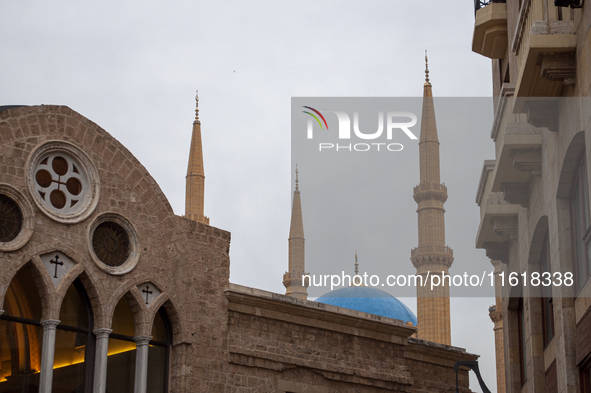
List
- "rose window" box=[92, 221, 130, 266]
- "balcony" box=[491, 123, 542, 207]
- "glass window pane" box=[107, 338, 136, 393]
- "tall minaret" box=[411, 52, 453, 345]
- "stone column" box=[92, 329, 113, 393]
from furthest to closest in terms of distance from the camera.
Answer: "tall minaret" box=[411, 52, 453, 345] < "rose window" box=[92, 221, 130, 266] < "glass window pane" box=[107, 338, 136, 393] < "stone column" box=[92, 329, 113, 393] < "balcony" box=[491, 123, 542, 207]

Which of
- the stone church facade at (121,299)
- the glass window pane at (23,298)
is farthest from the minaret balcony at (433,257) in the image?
the glass window pane at (23,298)

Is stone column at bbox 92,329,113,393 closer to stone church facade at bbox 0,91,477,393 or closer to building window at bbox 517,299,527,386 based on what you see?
stone church facade at bbox 0,91,477,393

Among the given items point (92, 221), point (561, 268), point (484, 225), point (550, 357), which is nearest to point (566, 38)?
point (561, 268)

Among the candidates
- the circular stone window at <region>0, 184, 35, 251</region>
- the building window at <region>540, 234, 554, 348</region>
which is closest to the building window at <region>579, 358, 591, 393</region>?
the building window at <region>540, 234, 554, 348</region>

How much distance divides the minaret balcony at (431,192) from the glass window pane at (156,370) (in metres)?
37.9

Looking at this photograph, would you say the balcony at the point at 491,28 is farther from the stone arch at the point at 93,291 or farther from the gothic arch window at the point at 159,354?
the stone arch at the point at 93,291

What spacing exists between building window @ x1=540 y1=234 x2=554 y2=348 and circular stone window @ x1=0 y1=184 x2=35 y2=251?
8271 millimetres

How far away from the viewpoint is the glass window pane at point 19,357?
45.0 feet

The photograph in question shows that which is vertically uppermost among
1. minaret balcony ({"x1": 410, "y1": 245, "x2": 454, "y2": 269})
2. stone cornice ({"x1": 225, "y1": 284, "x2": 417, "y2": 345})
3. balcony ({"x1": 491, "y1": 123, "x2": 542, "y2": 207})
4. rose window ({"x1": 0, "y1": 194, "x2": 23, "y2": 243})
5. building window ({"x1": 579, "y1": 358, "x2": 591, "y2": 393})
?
minaret balcony ({"x1": 410, "y1": 245, "x2": 454, "y2": 269})

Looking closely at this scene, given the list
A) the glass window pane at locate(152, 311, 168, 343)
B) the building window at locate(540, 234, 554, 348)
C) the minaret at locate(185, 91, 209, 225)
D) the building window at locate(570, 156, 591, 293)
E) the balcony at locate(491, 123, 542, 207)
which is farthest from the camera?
the minaret at locate(185, 91, 209, 225)

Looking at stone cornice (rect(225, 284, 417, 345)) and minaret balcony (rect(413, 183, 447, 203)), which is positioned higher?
minaret balcony (rect(413, 183, 447, 203))

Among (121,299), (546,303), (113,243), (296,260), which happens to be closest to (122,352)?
(121,299)

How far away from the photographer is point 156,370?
51.7 feet

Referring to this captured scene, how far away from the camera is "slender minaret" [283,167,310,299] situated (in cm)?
6462
